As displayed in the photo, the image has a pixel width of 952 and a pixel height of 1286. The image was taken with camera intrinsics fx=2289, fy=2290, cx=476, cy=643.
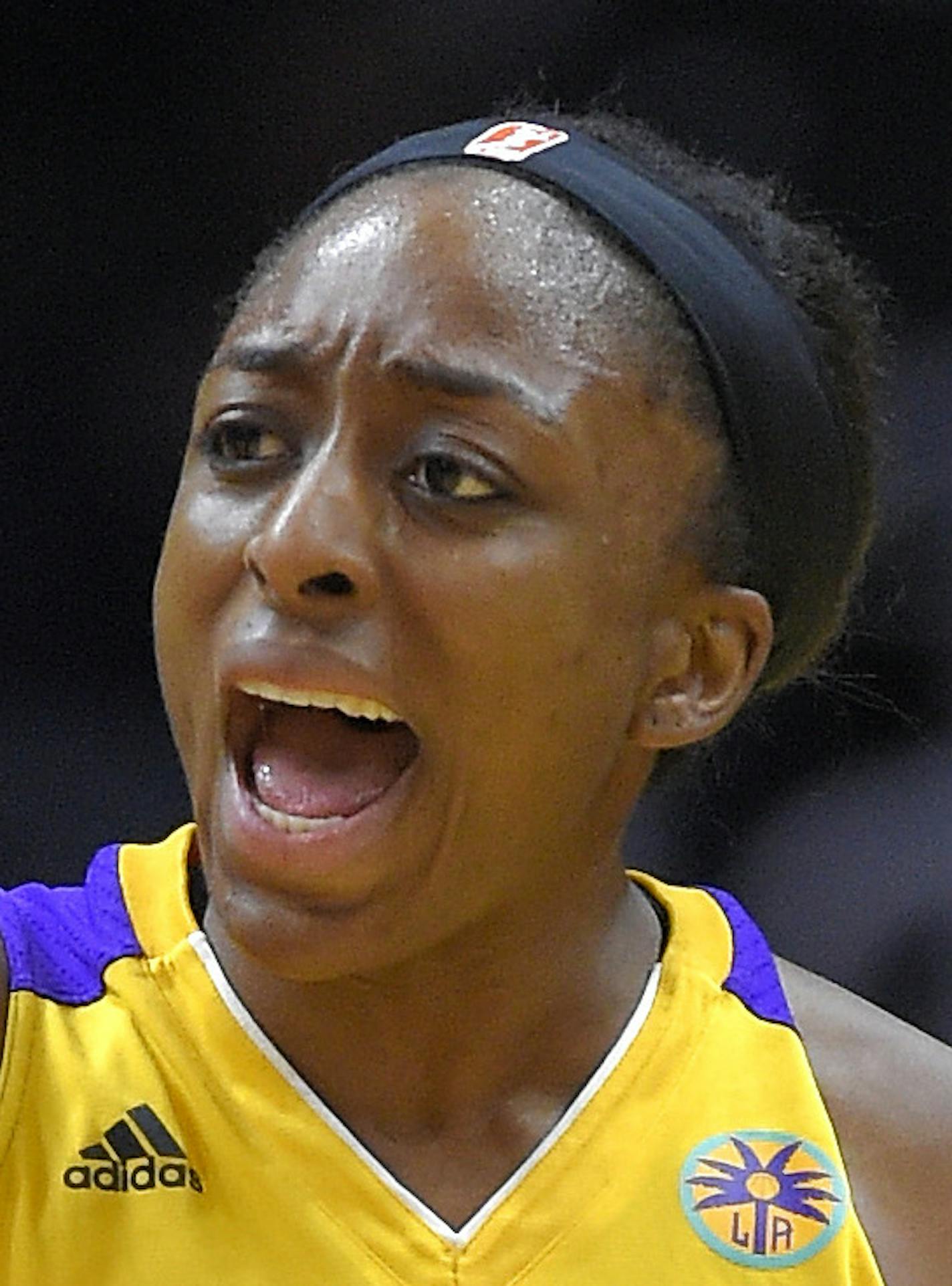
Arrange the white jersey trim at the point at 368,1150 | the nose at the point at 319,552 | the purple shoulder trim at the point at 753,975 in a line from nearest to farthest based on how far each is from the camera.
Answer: the nose at the point at 319,552, the white jersey trim at the point at 368,1150, the purple shoulder trim at the point at 753,975

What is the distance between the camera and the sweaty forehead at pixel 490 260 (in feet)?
3.44

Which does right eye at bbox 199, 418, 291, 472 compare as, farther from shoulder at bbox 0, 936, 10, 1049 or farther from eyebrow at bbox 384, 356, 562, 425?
shoulder at bbox 0, 936, 10, 1049

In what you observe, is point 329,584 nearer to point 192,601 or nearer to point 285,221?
point 192,601

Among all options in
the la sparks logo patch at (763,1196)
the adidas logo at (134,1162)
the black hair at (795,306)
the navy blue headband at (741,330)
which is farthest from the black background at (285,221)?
the adidas logo at (134,1162)

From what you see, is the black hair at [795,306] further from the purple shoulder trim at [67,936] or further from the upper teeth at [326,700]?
the purple shoulder trim at [67,936]

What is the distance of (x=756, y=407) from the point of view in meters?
1.11

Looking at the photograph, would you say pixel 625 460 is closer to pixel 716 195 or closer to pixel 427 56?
pixel 716 195

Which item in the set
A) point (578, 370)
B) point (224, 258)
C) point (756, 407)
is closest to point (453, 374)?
point (578, 370)

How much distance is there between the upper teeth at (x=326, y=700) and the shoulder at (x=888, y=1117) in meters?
0.38

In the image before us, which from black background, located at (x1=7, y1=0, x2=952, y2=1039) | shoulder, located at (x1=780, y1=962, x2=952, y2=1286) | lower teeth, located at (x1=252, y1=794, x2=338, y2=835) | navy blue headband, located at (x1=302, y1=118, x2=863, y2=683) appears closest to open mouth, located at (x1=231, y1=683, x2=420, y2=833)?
lower teeth, located at (x1=252, y1=794, x2=338, y2=835)

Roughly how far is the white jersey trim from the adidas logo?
0.22 feet

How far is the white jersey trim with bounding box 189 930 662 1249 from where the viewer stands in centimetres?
109

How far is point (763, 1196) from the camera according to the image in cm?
114

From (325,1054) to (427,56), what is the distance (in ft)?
3.10
